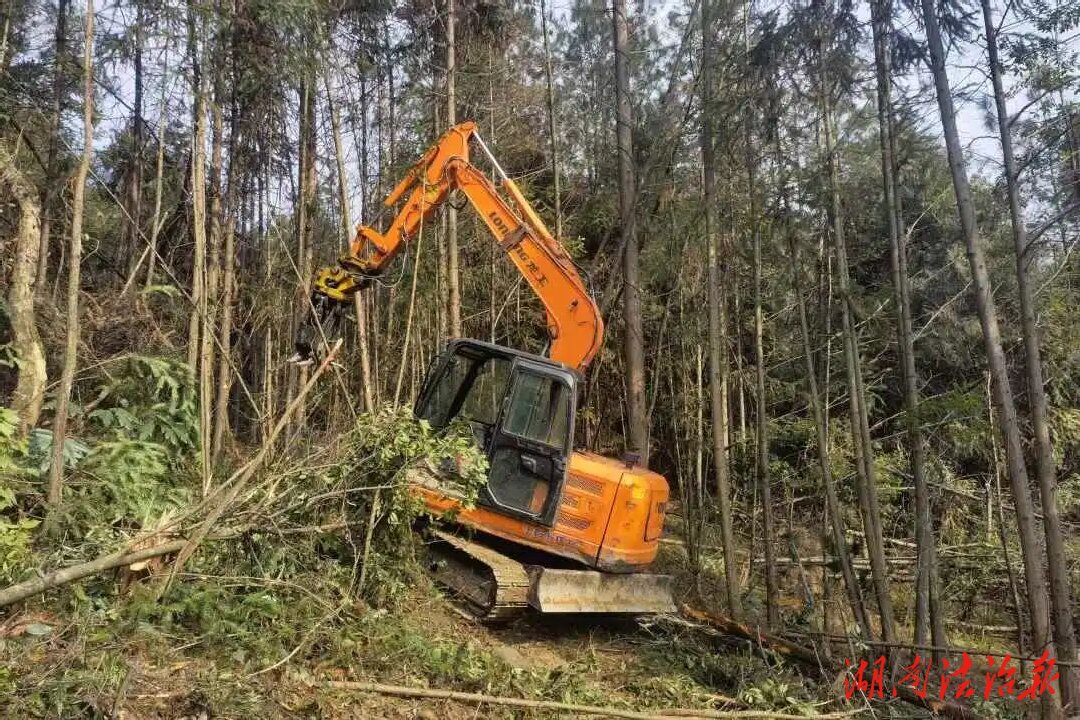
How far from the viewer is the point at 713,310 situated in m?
7.32

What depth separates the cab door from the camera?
5691 millimetres

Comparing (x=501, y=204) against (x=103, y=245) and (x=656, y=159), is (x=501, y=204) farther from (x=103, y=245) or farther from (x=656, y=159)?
(x=103, y=245)

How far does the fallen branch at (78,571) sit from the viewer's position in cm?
320

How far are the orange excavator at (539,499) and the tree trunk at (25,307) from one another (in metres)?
3.13

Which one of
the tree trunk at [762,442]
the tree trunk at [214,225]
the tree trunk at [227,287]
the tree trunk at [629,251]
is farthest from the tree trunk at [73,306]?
the tree trunk at [762,442]

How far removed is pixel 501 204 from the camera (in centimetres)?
664

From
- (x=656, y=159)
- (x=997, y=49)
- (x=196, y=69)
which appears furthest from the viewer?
(x=656, y=159)

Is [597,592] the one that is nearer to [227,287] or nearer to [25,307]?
[25,307]

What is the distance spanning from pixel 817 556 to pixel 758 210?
5767 millimetres

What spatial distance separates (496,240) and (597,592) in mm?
3204

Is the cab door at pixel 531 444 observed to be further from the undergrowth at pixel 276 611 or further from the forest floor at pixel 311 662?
the forest floor at pixel 311 662

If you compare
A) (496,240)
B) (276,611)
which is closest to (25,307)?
(276,611)

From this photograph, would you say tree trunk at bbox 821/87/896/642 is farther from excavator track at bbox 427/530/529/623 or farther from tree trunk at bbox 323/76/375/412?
tree trunk at bbox 323/76/375/412

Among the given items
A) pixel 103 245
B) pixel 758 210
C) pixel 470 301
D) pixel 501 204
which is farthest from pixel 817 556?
pixel 103 245
